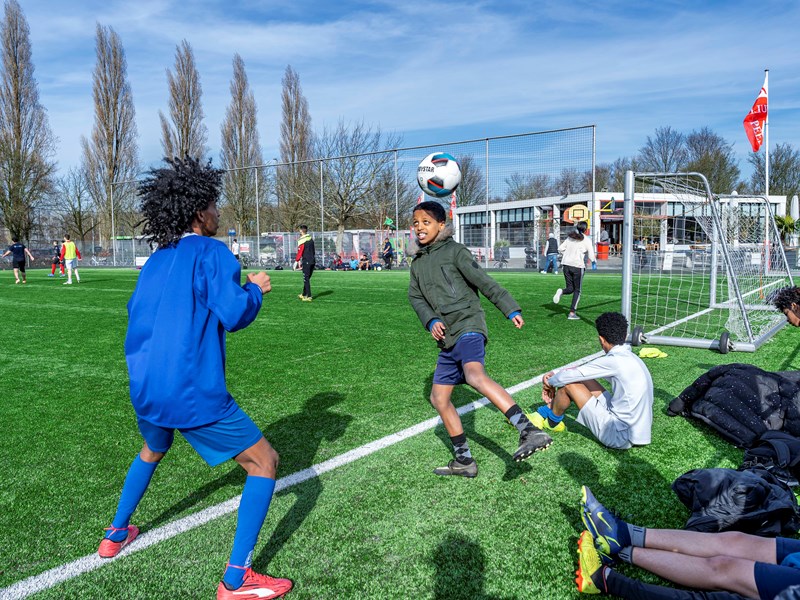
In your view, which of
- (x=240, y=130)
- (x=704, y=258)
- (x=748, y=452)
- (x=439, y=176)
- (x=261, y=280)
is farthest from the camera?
(x=240, y=130)

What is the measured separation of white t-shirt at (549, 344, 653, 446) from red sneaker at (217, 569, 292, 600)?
8.54 ft

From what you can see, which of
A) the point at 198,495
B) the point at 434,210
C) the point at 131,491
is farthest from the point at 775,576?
the point at 198,495

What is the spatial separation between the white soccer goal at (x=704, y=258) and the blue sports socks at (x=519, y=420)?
5563 mm

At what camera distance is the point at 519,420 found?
364 centimetres

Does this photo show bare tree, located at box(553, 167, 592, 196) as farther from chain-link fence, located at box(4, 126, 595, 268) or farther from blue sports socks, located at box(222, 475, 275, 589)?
blue sports socks, located at box(222, 475, 275, 589)

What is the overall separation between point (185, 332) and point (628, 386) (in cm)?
313

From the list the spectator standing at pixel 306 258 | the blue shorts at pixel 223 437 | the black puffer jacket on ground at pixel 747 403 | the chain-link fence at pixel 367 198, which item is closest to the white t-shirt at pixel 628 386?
the black puffer jacket on ground at pixel 747 403

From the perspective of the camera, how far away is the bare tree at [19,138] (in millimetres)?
40531

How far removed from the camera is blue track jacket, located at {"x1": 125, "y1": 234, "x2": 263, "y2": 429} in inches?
102

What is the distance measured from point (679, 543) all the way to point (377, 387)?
13.3ft

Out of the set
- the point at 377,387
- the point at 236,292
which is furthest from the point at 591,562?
the point at 377,387

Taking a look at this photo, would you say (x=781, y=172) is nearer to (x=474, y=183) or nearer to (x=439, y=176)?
(x=474, y=183)

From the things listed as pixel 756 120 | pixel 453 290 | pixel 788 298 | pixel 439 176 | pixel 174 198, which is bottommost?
pixel 788 298

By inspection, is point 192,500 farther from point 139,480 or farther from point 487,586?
point 487,586
